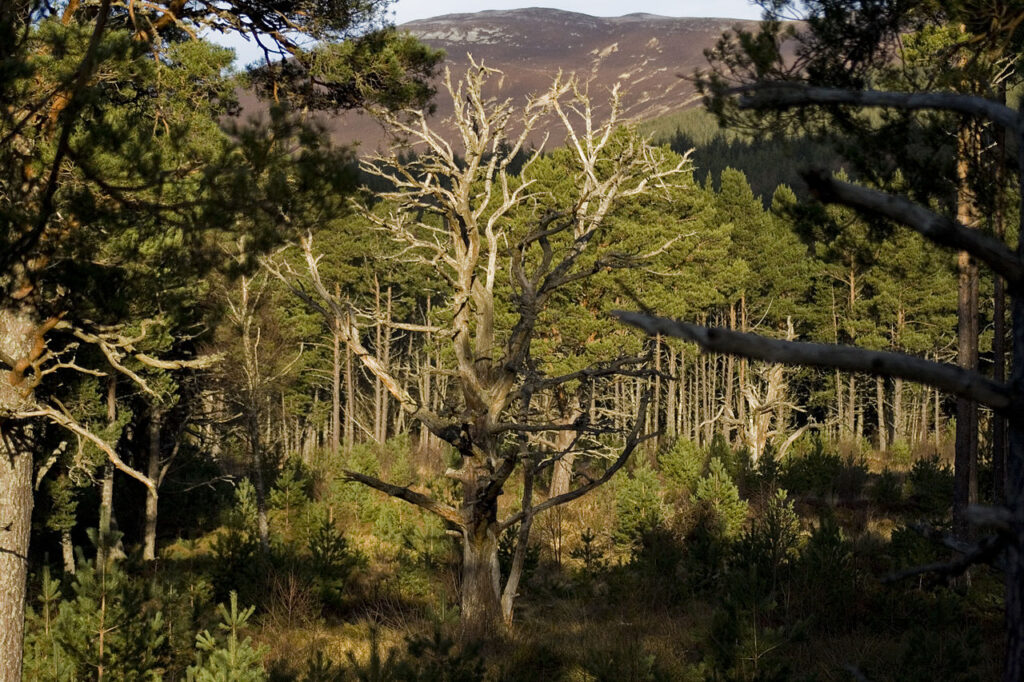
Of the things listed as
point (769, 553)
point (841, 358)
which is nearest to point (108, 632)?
point (841, 358)

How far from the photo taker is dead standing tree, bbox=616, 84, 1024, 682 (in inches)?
79.0

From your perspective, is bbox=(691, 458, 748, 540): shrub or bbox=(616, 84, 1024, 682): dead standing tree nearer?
bbox=(616, 84, 1024, 682): dead standing tree

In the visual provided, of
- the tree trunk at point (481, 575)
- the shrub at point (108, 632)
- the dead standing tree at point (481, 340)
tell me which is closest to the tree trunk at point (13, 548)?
the shrub at point (108, 632)

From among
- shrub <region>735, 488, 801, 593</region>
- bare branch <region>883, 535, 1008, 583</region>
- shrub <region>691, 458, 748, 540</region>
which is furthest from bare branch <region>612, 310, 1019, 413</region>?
shrub <region>691, 458, 748, 540</region>

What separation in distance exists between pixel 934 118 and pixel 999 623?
631cm

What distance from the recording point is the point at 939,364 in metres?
2.18

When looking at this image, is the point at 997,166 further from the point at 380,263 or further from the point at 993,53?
the point at 380,263

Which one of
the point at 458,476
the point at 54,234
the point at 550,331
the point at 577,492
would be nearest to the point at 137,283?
the point at 54,234

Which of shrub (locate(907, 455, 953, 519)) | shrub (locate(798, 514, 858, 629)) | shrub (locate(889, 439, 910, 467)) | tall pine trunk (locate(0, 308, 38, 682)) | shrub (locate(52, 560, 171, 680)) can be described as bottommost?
shrub (locate(889, 439, 910, 467))

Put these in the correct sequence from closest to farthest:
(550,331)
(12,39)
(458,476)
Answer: (12,39), (458,476), (550,331)

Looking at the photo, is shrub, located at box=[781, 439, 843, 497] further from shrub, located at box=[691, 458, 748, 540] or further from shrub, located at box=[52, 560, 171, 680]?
shrub, located at box=[52, 560, 171, 680]

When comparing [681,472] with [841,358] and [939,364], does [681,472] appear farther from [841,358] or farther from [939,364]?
A: [841,358]

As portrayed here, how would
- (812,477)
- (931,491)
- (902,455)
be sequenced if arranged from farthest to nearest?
(902,455)
(812,477)
(931,491)

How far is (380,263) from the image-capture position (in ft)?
125
